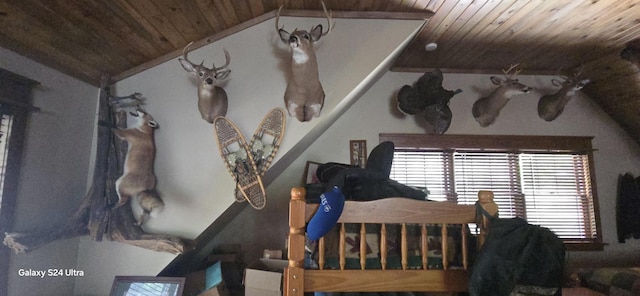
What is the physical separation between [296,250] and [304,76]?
1.14 metres

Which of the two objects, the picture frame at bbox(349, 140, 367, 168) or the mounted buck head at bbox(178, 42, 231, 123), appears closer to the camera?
the mounted buck head at bbox(178, 42, 231, 123)

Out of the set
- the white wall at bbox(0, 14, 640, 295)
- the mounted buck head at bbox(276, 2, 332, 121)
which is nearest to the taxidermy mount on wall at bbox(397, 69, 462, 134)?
the white wall at bbox(0, 14, 640, 295)

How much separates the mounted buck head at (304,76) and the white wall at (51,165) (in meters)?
1.49

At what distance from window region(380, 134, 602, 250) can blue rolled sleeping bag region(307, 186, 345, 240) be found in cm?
194

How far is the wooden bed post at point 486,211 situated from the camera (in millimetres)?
1627

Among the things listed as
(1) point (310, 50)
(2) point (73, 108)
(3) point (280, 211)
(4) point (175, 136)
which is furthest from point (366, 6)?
(2) point (73, 108)

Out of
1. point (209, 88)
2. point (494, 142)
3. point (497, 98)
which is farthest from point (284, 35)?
point (494, 142)

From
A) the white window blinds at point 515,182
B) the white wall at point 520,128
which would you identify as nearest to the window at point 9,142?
the white wall at point 520,128

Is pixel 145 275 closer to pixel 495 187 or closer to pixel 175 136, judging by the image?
pixel 175 136

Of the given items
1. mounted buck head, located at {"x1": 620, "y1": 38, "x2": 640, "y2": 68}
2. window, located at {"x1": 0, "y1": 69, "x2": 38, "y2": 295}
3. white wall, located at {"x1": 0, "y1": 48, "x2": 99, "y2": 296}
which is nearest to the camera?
window, located at {"x1": 0, "y1": 69, "x2": 38, "y2": 295}

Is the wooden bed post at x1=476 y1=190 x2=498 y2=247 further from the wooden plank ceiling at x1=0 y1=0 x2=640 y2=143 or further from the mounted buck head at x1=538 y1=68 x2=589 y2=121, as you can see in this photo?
the mounted buck head at x1=538 y1=68 x2=589 y2=121

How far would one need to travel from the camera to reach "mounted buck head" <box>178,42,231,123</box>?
2.18 metres

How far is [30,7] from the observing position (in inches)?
68.8

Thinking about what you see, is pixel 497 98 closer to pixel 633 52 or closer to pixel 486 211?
pixel 633 52
